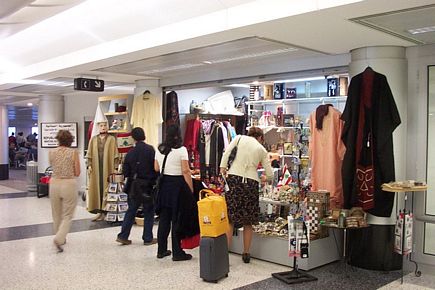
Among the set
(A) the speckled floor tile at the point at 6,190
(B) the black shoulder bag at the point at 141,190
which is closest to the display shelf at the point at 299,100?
(B) the black shoulder bag at the point at 141,190

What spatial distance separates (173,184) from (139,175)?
3.02ft

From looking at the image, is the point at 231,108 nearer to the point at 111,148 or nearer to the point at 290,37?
the point at 111,148

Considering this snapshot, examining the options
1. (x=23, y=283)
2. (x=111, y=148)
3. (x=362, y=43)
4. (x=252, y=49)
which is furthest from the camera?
(x=111, y=148)

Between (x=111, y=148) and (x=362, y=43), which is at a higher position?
(x=362, y=43)

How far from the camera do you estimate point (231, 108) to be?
8.96 meters

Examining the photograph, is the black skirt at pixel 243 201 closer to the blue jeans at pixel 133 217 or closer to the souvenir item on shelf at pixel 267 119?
the blue jeans at pixel 133 217

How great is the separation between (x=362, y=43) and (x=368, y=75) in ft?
1.14

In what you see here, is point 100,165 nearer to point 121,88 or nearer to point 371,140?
point 121,88

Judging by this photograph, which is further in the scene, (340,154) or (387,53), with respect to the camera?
(340,154)

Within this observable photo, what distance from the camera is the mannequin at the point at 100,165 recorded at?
7.41m

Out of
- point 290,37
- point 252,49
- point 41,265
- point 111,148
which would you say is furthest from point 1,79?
point 290,37

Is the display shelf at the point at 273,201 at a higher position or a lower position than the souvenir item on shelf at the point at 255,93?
lower

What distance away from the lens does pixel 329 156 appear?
208 inches

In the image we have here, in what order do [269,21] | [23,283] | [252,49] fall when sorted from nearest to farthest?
[269,21] < [23,283] < [252,49]
